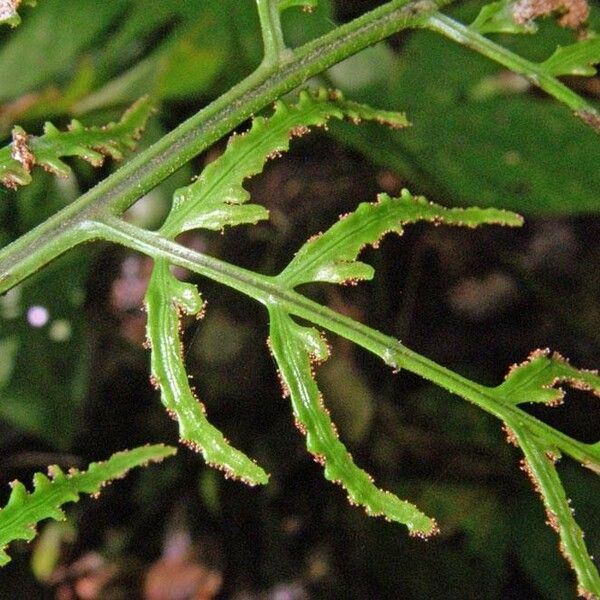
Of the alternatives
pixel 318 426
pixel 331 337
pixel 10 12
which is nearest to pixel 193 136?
pixel 10 12

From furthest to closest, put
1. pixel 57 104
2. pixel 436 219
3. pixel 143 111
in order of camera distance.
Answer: pixel 57 104, pixel 143 111, pixel 436 219

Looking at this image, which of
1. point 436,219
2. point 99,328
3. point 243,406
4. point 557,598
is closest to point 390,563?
point 557,598

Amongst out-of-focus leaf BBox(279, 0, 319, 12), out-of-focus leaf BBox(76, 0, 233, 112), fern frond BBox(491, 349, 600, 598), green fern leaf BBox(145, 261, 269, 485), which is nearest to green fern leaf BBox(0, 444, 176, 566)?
green fern leaf BBox(145, 261, 269, 485)

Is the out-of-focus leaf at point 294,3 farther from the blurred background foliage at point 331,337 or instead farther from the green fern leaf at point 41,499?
the green fern leaf at point 41,499

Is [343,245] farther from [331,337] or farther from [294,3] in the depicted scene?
[331,337]

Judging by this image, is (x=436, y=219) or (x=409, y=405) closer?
(x=436, y=219)

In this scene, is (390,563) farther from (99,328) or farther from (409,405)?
(99,328)
